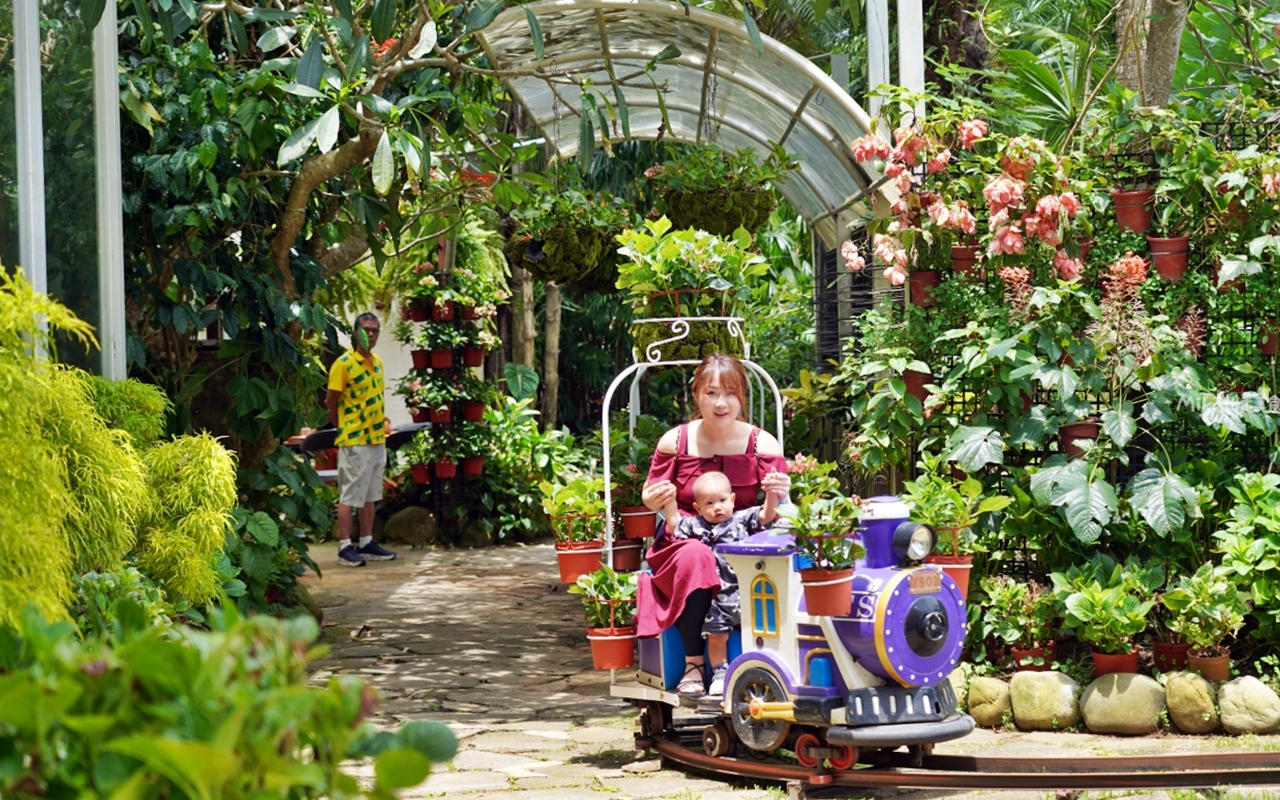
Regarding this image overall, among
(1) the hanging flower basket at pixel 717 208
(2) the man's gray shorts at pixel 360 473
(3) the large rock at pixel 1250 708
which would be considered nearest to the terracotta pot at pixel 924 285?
(1) the hanging flower basket at pixel 717 208

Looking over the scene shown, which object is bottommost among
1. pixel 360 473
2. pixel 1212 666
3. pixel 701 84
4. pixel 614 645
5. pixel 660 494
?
pixel 1212 666

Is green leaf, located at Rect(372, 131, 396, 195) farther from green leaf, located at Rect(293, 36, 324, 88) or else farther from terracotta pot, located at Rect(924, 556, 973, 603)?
terracotta pot, located at Rect(924, 556, 973, 603)

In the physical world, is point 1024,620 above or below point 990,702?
above

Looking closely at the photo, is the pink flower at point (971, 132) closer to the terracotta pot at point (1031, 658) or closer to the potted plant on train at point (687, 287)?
the potted plant on train at point (687, 287)

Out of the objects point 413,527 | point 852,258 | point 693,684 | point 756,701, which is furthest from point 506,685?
point 413,527

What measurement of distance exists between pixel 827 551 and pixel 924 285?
2437 millimetres

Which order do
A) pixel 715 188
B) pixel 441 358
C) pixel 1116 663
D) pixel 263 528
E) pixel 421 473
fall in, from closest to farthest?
pixel 1116 663 → pixel 263 528 → pixel 715 188 → pixel 421 473 → pixel 441 358

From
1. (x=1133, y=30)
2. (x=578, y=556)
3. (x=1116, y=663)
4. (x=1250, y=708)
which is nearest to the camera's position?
(x=1250, y=708)

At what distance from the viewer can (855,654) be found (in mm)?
4391

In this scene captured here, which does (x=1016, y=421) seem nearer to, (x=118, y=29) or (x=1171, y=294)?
(x=1171, y=294)

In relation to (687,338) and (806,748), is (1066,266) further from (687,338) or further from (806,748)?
(806,748)

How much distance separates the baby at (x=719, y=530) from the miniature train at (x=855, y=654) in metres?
0.13

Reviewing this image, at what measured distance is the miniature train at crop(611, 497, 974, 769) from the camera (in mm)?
4297

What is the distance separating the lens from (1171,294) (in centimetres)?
595
